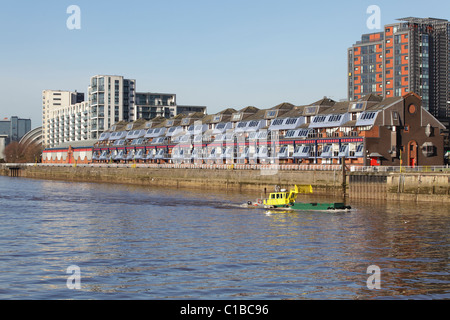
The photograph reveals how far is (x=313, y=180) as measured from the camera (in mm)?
111500

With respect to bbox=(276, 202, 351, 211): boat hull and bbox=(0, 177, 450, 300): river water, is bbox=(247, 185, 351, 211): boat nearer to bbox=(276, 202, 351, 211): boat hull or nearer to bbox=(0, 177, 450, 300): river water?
bbox=(276, 202, 351, 211): boat hull

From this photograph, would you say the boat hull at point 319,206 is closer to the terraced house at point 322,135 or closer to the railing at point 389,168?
the railing at point 389,168

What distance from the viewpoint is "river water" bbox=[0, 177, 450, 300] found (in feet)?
108

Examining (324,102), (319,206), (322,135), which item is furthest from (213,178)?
(319,206)

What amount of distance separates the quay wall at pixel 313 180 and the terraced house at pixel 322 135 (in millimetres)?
11303

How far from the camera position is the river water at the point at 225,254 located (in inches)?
1297

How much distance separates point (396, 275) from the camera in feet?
121

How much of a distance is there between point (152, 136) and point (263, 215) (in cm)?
12714

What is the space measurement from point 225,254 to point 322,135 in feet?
289

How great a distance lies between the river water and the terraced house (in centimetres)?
4236

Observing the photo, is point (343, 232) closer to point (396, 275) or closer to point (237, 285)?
point (396, 275)

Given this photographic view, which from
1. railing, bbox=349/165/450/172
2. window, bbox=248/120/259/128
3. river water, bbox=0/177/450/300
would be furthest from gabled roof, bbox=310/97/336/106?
river water, bbox=0/177/450/300

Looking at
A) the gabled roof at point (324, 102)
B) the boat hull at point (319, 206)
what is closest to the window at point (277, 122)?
the gabled roof at point (324, 102)

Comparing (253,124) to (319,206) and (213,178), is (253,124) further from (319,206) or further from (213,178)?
(319,206)
